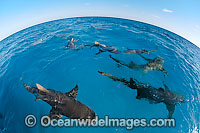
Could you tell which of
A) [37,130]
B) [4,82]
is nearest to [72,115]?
[37,130]

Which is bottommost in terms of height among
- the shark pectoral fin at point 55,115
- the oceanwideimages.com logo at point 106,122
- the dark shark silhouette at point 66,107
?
the oceanwideimages.com logo at point 106,122

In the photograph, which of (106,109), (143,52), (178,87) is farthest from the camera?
(143,52)

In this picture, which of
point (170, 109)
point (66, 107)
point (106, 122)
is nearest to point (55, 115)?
point (66, 107)

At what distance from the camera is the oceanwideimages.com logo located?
5281 mm

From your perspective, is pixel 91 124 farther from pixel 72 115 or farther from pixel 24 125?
pixel 24 125

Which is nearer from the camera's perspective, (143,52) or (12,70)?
(12,70)

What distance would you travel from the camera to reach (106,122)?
546cm

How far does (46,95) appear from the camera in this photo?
555 cm

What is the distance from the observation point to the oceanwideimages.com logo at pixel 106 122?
17.3ft

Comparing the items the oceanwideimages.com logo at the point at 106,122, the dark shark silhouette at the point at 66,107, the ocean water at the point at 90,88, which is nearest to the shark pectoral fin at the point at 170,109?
the ocean water at the point at 90,88

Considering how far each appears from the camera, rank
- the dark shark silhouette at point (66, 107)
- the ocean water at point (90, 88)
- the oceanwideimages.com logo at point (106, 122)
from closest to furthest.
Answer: the dark shark silhouette at point (66, 107), the oceanwideimages.com logo at point (106, 122), the ocean water at point (90, 88)

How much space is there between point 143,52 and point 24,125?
12634 millimetres

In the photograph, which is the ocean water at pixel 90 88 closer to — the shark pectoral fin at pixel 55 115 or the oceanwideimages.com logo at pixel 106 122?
the oceanwideimages.com logo at pixel 106 122

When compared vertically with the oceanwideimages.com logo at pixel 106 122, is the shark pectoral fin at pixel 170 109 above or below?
above
